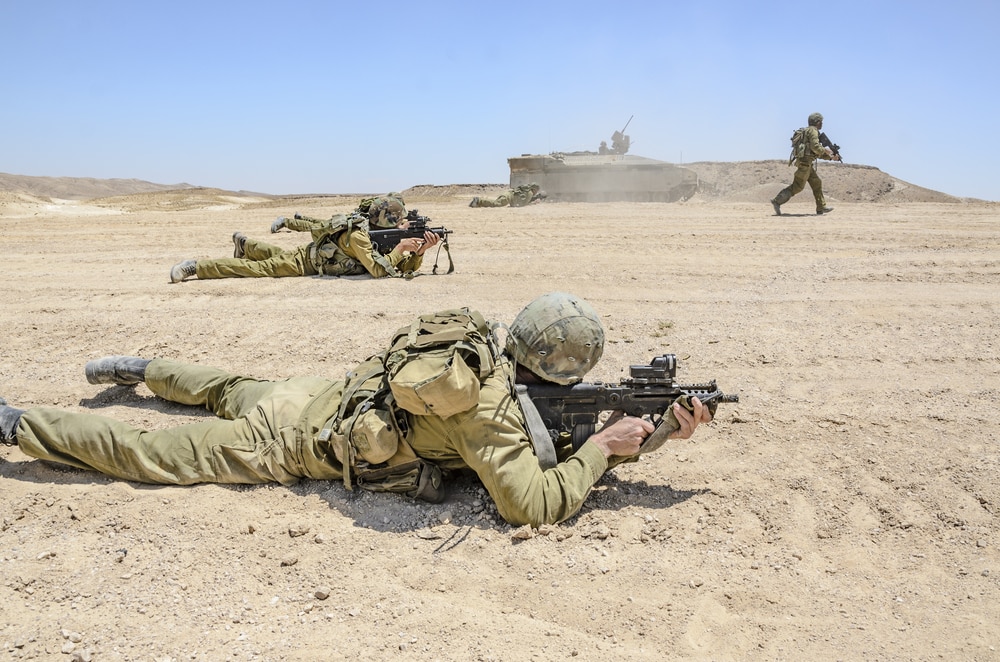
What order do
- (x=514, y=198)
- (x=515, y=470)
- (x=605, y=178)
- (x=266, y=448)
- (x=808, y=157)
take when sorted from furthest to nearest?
(x=605, y=178), (x=514, y=198), (x=808, y=157), (x=266, y=448), (x=515, y=470)

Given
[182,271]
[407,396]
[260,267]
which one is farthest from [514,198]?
[407,396]

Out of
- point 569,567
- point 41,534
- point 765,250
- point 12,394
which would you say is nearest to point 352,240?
point 12,394

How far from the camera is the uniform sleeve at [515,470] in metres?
3.46

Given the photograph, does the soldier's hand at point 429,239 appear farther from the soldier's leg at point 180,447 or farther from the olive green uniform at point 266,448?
the soldier's leg at point 180,447

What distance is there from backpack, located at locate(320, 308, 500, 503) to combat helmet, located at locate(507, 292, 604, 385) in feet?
0.56

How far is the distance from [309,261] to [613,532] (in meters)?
7.15

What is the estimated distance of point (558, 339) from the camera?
12.0 ft

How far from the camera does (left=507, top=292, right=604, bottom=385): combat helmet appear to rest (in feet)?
12.1

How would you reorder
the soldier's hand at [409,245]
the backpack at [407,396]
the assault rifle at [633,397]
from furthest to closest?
the soldier's hand at [409,245] → the assault rifle at [633,397] → the backpack at [407,396]

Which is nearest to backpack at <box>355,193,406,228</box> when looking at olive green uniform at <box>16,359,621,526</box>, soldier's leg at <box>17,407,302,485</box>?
olive green uniform at <box>16,359,621,526</box>

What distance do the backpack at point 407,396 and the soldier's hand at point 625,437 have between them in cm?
66

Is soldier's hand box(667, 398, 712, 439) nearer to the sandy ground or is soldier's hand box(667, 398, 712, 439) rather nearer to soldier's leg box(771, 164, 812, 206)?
the sandy ground

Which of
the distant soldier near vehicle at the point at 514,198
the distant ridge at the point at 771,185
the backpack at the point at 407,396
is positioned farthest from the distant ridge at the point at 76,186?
the backpack at the point at 407,396

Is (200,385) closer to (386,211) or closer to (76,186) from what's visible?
(386,211)
